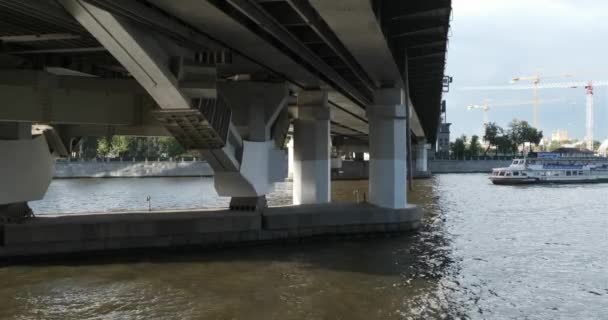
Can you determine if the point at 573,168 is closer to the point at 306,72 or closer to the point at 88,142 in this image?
the point at 306,72

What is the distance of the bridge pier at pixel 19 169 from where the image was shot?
768 inches

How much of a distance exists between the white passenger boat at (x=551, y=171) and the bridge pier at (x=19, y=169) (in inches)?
2531

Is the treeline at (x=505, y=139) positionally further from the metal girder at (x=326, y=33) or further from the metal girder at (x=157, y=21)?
the metal girder at (x=157, y=21)

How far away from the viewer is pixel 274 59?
20.6m

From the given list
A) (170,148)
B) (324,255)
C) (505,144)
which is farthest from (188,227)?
(505,144)

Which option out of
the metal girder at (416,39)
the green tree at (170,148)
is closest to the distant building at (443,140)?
the green tree at (170,148)

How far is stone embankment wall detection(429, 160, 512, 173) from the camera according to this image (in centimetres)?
12419

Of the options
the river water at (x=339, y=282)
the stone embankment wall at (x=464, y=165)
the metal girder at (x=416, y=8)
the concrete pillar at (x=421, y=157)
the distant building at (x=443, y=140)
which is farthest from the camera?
the distant building at (x=443, y=140)

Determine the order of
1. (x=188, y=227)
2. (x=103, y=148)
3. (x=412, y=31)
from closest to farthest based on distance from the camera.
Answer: (x=412, y=31), (x=188, y=227), (x=103, y=148)

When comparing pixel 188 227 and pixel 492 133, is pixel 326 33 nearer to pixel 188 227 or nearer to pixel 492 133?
pixel 188 227

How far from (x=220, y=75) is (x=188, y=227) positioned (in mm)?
7614

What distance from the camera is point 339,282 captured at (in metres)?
16.2

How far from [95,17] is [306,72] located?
39.2 ft

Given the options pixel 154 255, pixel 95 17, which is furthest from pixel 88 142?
pixel 95 17
